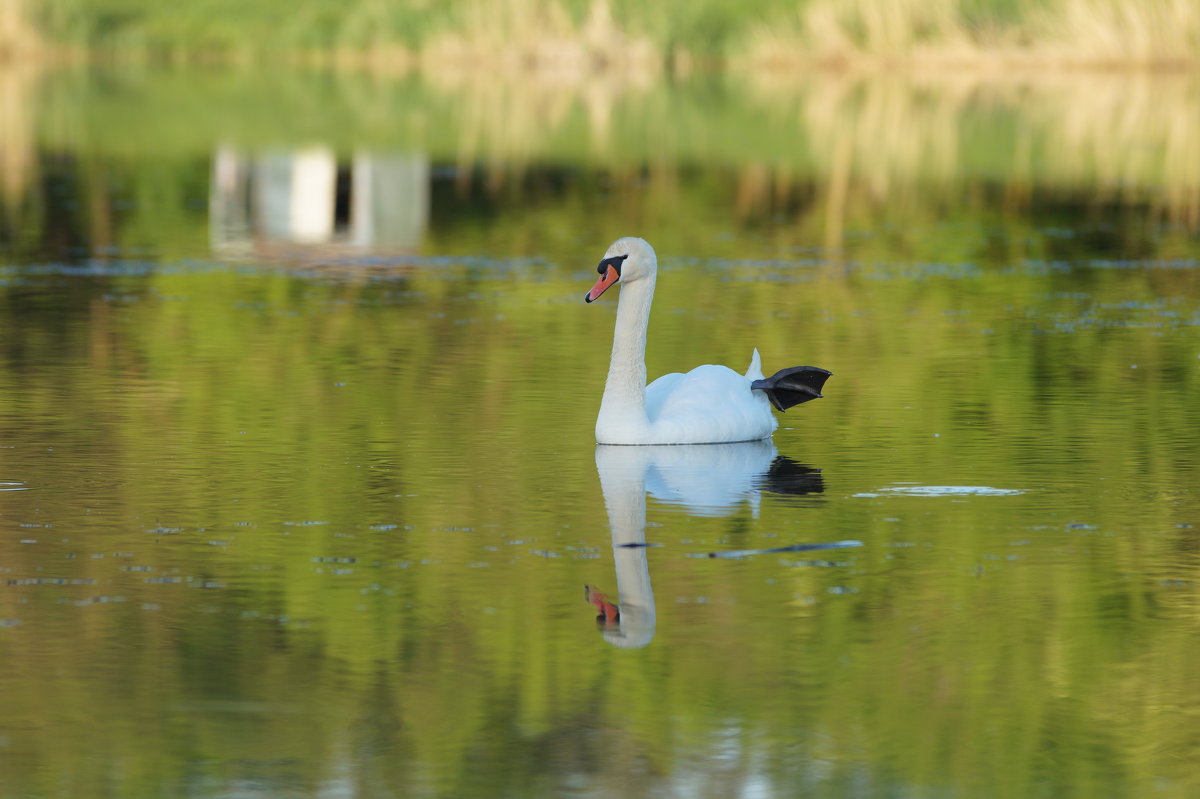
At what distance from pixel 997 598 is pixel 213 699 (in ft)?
9.13

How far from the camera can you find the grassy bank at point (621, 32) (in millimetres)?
52844

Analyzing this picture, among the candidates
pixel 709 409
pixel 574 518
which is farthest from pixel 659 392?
pixel 574 518

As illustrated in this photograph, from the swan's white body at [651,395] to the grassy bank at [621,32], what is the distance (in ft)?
135

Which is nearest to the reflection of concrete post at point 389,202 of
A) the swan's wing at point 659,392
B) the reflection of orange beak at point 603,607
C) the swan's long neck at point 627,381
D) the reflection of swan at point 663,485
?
the swan's wing at point 659,392

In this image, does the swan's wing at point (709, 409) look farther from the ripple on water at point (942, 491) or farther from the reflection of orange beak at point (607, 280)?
the ripple on water at point (942, 491)

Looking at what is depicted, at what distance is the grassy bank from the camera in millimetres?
52844

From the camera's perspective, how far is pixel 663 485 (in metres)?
10.5

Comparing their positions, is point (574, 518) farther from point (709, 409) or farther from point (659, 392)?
point (659, 392)

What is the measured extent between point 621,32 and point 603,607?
167 ft

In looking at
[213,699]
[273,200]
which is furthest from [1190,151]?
[213,699]

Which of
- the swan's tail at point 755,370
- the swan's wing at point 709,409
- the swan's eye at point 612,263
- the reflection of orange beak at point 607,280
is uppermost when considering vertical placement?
the swan's eye at point 612,263

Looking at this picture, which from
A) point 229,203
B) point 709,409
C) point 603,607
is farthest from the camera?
point 229,203

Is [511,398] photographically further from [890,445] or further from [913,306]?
[913,306]

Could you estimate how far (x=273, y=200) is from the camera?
2622cm
